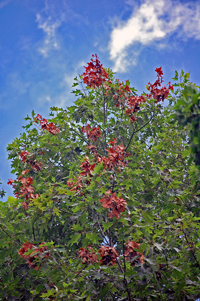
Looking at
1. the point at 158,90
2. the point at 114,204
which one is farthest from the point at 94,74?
the point at 114,204

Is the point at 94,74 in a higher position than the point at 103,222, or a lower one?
higher

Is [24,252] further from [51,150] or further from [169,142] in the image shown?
[169,142]

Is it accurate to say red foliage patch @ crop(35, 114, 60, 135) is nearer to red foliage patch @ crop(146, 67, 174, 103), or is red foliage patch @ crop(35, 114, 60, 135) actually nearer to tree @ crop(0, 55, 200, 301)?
tree @ crop(0, 55, 200, 301)

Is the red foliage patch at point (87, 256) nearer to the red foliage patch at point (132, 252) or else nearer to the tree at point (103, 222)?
the tree at point (103, 222)

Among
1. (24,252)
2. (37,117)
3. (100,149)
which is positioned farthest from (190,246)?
(37,117)

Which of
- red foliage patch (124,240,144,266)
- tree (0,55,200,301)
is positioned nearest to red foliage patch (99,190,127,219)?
tree (0,55,200,301)

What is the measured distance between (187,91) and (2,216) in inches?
169

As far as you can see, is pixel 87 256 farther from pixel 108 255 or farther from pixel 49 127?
pixel 49 127

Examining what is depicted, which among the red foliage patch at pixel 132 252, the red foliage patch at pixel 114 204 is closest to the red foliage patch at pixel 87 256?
the red foliage patch at pixel 132 252

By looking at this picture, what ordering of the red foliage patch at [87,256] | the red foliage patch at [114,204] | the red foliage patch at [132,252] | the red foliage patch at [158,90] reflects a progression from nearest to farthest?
the red foliage patch at [114,204], the red foliage patch at [132,252], the red foliage patch at [87,256], the red foliage patch at [158,90]

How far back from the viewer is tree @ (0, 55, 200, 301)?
4.04 metres

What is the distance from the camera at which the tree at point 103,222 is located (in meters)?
4.04

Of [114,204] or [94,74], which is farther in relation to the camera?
[94,74]

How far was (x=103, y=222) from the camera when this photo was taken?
4.21m
